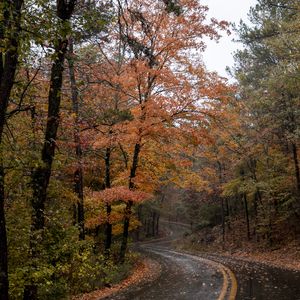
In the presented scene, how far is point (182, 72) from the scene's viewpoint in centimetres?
1474

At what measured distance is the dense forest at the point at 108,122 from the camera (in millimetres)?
6477

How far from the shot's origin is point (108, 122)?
50.4 feet

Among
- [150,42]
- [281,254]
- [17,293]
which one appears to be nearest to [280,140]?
[281,254]

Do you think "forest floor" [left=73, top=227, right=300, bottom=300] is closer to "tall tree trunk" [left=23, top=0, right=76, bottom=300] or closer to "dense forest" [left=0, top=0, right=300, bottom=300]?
"dense forest" [left=0, top=0, right=300, bottom=300]

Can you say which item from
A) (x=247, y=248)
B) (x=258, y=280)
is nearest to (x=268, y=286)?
(x=258, y=280)

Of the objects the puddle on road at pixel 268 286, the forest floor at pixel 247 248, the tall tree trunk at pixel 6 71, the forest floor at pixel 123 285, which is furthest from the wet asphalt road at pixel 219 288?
the tall tree trunk at pixel 6 71

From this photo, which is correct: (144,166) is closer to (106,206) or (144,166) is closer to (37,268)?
(106,206)

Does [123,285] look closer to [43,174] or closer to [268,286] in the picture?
[268,286]

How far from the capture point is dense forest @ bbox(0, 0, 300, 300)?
6.48 meters

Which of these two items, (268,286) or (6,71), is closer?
(6,71)

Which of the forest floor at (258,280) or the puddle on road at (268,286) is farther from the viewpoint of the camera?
the forest floor at (258,280)

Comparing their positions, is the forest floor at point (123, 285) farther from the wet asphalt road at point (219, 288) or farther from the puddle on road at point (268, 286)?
the puddle on road at point (268, 286)

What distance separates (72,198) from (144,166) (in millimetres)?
5364

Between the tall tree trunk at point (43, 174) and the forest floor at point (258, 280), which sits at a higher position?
the tall tree trunk at point (43, 174)
